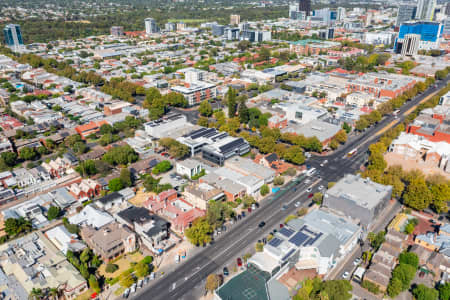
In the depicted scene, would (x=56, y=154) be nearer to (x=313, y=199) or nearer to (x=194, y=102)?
(x=194, y=102)

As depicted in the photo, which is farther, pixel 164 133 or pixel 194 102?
pixel 194 102

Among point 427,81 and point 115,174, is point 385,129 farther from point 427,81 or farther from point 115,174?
point 115,174

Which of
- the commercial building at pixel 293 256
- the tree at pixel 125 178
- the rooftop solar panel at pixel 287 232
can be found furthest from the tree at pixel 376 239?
the tree at pixel 125 178

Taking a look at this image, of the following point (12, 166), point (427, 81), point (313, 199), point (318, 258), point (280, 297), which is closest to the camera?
point (280, 297)

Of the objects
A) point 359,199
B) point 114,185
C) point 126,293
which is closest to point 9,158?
point 114,185

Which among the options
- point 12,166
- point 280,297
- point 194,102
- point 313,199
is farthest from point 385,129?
point 12,166

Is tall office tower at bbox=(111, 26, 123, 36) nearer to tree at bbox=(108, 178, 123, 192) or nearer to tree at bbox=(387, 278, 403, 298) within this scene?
tree at bbox=(108, 178, 123, 192)

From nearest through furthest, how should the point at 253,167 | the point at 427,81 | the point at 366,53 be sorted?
the point at 253,167 → the point at 427,81 → the point at 366,53
